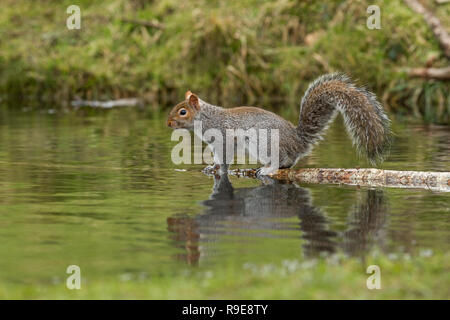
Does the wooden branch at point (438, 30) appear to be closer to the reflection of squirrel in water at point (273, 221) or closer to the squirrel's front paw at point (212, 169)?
the squirrel's front paw at point (212, 169)

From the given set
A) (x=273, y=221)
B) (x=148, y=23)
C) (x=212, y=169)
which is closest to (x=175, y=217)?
(x=273, y=221)

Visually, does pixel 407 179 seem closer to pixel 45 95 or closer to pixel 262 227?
pixel 262 227

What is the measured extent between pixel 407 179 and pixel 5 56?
22.1m

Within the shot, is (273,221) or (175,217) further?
(175,217)

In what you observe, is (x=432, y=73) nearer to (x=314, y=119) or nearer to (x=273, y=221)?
(x=314, y=119)

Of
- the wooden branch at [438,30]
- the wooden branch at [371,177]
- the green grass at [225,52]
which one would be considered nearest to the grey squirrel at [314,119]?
the wooden branch at [371,177]

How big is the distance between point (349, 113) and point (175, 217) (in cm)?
258

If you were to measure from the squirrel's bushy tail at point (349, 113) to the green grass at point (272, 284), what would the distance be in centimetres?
347

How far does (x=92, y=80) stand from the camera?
88.8 ft

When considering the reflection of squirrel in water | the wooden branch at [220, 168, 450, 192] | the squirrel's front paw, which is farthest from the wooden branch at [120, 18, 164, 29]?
the reflection of squirrel in water

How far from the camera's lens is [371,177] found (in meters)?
8.11

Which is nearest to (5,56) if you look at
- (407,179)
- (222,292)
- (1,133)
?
(1,133)

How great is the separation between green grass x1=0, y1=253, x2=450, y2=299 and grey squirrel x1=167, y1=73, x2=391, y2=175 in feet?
11.5

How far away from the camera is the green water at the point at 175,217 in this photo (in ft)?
16.1
